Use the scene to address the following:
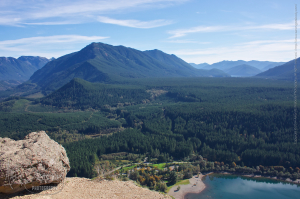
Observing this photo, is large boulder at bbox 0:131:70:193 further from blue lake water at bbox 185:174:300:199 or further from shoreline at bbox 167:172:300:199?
blue lake water at bbox 185:174:300:199

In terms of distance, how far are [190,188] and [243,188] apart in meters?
18.8

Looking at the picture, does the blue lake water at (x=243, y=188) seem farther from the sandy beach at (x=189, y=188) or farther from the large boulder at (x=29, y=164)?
the large boulder at (x=29, y=164)

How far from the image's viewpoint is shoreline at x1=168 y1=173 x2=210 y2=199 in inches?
2618

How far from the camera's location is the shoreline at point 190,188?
218 feet

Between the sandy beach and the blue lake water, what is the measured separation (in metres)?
1.48

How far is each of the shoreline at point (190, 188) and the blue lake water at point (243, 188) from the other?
4.38ft

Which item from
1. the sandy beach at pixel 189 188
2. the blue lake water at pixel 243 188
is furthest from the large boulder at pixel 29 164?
the blue lake water at pixel 243 188

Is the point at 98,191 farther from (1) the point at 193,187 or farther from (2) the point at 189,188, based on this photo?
(1) the point at 193,187

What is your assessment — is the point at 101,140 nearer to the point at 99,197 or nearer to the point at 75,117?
the point at 75,117

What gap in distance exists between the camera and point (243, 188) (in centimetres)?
7419

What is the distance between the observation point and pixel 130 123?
153500mm

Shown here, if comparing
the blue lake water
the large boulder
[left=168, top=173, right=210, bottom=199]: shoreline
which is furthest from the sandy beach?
the large boulder

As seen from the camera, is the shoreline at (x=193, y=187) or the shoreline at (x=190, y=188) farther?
the shoreline at (x=193, y=187)

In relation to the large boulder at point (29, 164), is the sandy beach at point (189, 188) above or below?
below
